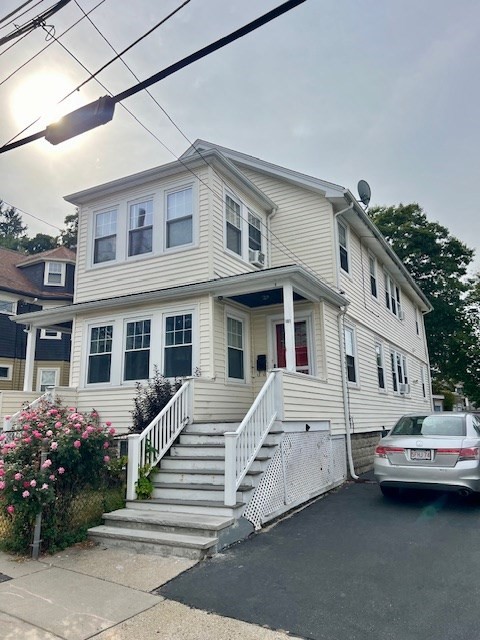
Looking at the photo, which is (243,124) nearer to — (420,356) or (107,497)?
(107,497)

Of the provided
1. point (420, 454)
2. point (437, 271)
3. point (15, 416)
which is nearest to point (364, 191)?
point (420, 454)

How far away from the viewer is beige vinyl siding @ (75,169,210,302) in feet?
31.6

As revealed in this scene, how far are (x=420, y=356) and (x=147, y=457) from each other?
1678cm

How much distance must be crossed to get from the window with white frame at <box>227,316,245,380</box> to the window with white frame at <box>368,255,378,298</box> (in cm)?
568

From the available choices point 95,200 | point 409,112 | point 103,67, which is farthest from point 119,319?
point 409,112

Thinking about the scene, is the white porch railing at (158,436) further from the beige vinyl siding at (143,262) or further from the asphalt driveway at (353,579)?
the beige vinyl siding at (143,262)

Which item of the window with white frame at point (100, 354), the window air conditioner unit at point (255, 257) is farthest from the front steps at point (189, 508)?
the window air conditioner unit at point (255, 257)

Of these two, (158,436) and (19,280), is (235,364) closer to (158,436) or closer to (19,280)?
(158,436)

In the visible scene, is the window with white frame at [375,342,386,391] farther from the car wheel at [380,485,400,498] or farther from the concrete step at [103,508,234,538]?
the concrete step at [103,508,234,538]

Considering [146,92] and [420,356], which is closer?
[146,92]

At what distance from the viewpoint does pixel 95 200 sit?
1113 centimetres

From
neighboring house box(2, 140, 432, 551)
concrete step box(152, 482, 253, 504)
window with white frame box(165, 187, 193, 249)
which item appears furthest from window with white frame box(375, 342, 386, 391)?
concrete step box(152, 482, 253, 504)

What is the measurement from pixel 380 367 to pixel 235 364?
246 inches

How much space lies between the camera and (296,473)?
752 cm
